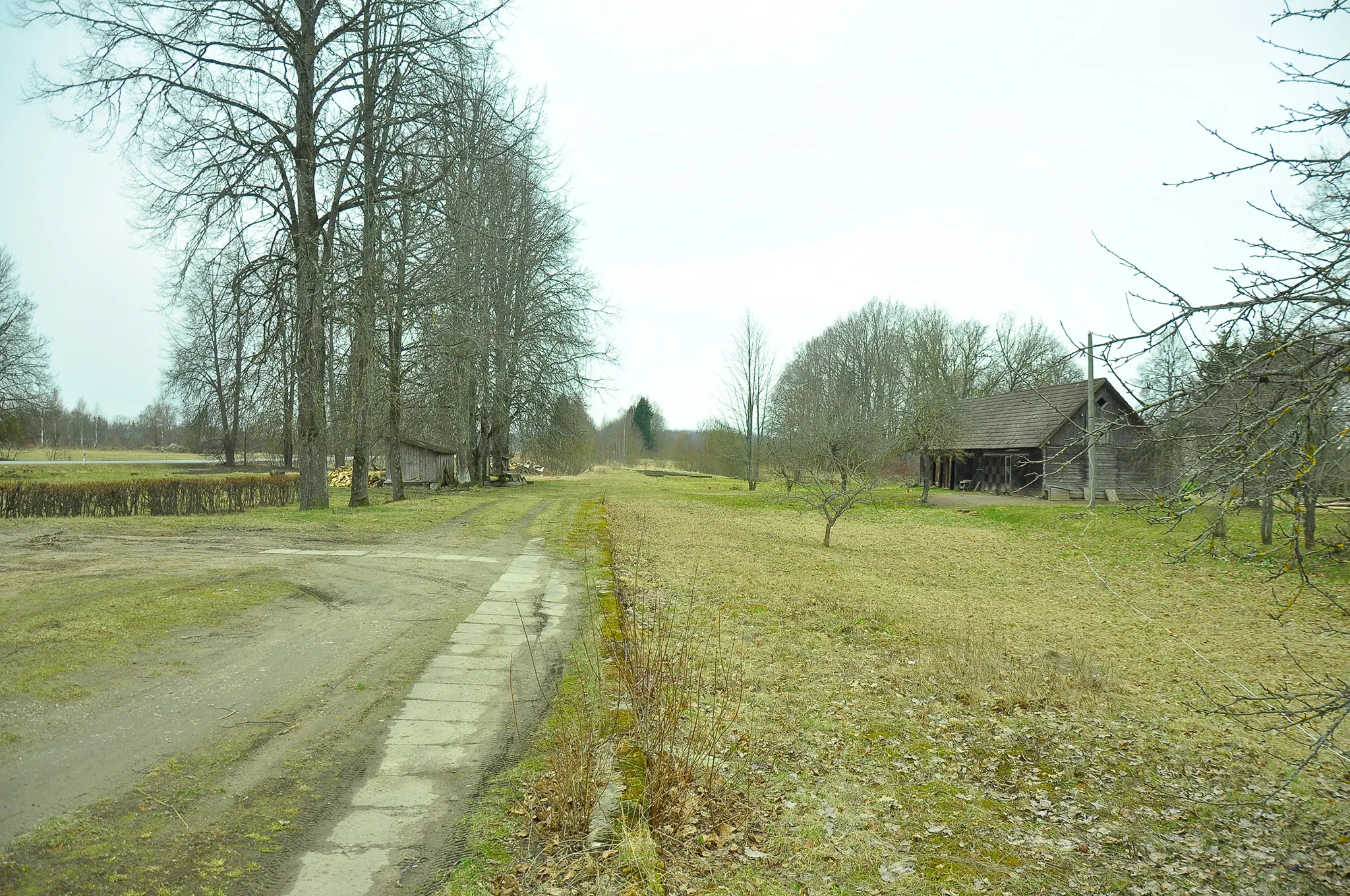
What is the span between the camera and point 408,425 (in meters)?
28.5

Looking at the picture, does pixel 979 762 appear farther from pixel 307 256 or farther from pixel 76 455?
pixel 76 455

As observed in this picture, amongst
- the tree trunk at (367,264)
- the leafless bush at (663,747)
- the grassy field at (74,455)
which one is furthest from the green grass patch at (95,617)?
the grassy field at (74,455)

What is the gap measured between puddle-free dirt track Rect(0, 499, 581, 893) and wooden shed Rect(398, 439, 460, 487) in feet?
83.7

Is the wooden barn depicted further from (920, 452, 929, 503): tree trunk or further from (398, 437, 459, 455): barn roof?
(398, 437, 459, 455): barn roof

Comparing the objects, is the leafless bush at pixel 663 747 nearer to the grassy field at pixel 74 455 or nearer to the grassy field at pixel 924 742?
the grassy field at pixel 924 742

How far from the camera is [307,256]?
16016 millimetres

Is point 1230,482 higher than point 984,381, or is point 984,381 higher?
point 984,381

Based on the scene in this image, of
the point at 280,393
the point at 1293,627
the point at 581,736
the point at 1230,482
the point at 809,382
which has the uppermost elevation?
the point at 809,382

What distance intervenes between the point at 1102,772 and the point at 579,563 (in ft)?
26.4

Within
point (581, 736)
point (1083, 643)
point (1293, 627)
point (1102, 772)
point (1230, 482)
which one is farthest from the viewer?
point (1293, 627)

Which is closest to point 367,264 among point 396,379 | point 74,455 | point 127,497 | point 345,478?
point 396,379

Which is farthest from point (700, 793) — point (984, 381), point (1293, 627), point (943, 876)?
point (984, 381)

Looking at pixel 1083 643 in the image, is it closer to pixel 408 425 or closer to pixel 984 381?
pixel 408 425

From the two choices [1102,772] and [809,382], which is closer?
[1102,772]
